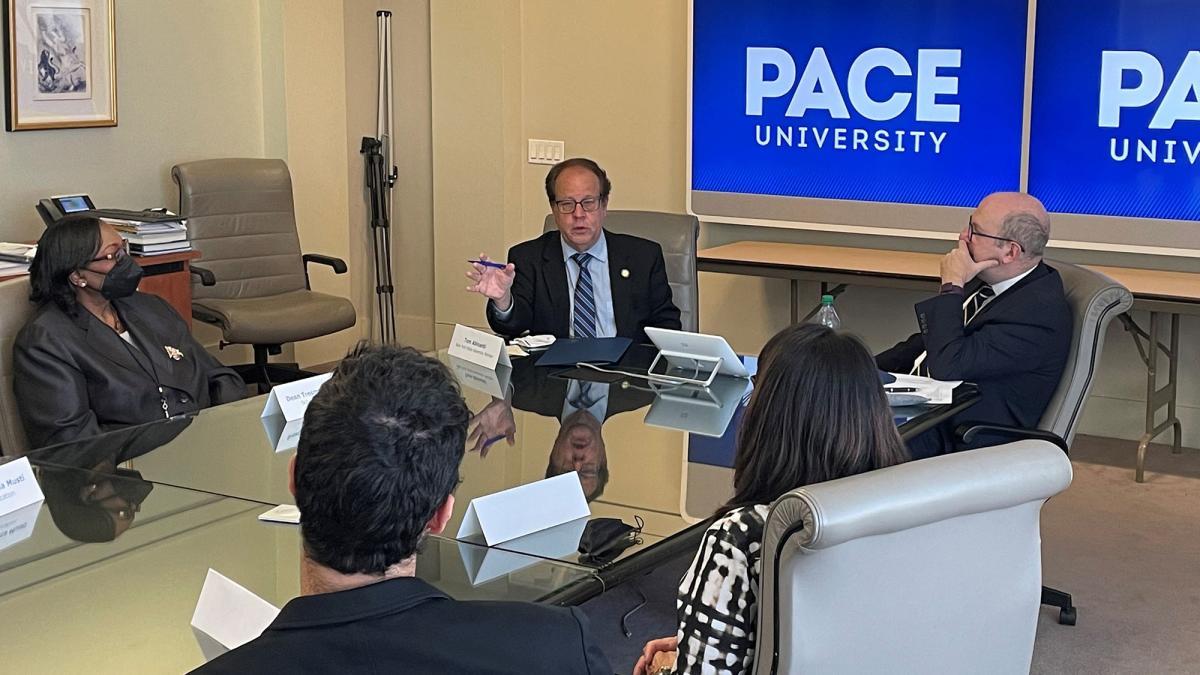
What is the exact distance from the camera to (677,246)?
16.2 ft

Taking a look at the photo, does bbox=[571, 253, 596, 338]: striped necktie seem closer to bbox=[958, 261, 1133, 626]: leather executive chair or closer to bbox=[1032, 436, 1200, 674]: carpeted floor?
bbox=[958, 261, 1133, 626]: leather executive chair

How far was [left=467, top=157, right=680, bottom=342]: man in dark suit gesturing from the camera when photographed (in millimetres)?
4656

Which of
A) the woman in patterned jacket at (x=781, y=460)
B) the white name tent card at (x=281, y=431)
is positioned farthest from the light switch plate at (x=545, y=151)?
the woman in patterned jacket at (x=781, y=460)

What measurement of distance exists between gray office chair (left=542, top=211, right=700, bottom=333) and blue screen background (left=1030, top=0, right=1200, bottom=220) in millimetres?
1750

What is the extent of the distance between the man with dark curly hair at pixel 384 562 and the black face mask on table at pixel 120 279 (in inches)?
104

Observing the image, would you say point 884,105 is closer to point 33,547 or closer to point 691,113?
point 691,113

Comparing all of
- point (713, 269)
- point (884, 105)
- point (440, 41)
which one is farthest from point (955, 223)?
point (440, 41)

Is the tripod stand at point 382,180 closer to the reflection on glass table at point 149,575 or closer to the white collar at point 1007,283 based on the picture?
the white collar at point 1007,283

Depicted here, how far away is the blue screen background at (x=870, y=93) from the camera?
5891mm

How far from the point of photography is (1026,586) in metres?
2.20

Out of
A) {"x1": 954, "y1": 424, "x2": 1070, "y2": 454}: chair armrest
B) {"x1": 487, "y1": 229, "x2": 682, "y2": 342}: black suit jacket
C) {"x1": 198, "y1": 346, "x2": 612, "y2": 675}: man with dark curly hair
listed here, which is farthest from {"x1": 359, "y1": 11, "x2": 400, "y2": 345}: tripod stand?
{"x1": 198, "y1": 346, "x2": 612, "y2": 675}: man with dark curly hair

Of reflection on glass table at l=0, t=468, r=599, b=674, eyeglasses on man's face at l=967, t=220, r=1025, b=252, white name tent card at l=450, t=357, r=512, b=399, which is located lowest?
reflection on glass table at l=0, t=468, r=599, b=674

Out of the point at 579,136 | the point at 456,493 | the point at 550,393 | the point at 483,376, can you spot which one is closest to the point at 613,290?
the point at 483,376

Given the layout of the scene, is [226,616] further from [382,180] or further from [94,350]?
[382,180]
